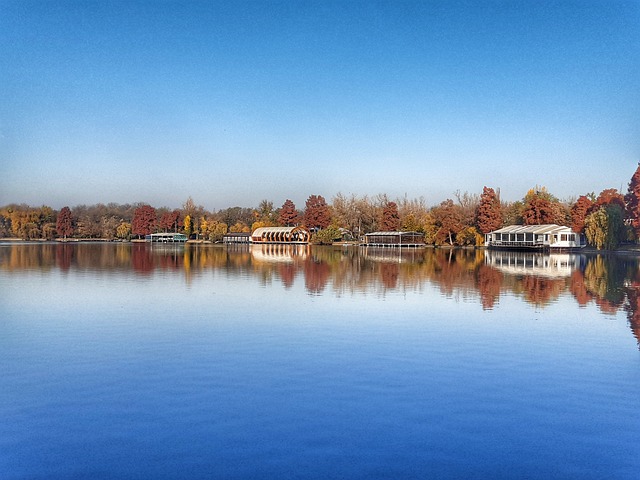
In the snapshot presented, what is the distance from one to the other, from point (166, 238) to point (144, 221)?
675cm

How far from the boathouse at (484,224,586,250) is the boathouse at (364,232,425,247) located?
13.4 meters

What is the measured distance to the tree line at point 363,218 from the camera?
174 feet

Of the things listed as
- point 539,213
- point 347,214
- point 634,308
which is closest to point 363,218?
point 347,214

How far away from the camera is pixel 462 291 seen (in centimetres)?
1956

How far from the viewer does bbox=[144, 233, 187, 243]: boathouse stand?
95562mm

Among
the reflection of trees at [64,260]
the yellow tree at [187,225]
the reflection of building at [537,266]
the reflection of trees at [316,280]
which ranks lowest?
the reflection of building at [537,266]

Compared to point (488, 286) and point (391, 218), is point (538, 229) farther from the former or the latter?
point (488, 286)

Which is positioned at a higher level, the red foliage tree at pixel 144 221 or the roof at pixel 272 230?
the red foliage tree at pixel 144 221

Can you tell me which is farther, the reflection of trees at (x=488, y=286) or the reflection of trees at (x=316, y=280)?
the reflection of trees at (x=316, y=280)

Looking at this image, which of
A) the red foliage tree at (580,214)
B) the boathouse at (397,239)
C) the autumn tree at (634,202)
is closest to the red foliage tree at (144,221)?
the boathouse at (397,239)

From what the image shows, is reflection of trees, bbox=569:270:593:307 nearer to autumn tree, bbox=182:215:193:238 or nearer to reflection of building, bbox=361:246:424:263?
reflection of building, bbox=361:246:424:263

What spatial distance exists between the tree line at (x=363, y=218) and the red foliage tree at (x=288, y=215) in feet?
0.54

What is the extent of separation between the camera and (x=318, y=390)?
7.92m

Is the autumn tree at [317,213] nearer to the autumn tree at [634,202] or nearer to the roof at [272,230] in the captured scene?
the roof at [272,230]
